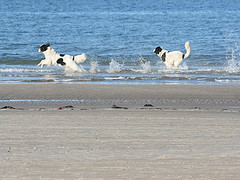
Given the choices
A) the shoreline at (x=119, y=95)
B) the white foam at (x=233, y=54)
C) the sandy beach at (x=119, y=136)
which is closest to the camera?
the sandy beach at (x=119, y=136)

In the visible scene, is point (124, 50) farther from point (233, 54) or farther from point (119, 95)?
point (119, 95)

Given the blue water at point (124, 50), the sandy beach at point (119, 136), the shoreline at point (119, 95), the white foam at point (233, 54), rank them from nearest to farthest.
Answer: the sandy beach at point (119, 136)
the shoreline at point (119, 95)
the blue water at point (124, 50)
the white foam at point (233, 54)

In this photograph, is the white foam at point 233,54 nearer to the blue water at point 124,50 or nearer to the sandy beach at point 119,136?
the blue water at point 124,50

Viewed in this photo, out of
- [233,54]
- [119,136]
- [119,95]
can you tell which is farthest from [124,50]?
[119,136]

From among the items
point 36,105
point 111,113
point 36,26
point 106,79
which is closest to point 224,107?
point 111,113

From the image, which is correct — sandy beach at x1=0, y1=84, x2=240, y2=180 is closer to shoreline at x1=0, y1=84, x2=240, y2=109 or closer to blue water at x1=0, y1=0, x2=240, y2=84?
shoreline at x1=0, y1=84, x2=240, y2=109

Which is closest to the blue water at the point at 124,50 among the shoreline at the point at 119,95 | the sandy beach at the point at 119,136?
the shoreline at the point at 119,95

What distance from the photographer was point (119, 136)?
6055 millimetres

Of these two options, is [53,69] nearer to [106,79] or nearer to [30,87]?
[106,79]

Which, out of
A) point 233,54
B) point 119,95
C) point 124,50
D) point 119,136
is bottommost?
point 119,136

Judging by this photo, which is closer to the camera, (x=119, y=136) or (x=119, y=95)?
(x=119, y=136)

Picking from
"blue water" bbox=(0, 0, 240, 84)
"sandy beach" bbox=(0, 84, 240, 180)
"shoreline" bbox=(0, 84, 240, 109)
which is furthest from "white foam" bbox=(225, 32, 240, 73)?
"sandy beach" bbox=(0, 84, 240, 180)

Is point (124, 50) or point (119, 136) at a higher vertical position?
point (124, 50)

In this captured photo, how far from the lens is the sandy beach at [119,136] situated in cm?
477
